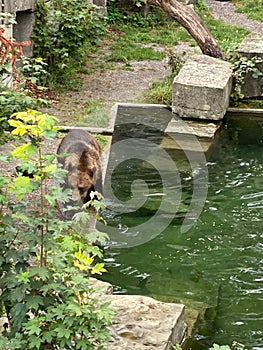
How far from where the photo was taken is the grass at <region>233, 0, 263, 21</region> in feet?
66.5

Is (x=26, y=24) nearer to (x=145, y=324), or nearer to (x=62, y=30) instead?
(x=62, y=30)

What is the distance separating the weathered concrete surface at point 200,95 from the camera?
11805mm

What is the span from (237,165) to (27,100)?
4.77 metres

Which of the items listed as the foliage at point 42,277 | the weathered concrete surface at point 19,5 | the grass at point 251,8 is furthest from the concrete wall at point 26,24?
the foliage at point 42,277

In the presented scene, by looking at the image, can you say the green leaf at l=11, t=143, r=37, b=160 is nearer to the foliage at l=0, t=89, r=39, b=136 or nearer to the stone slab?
the foliage at l=0, t=89, r=39, b=136

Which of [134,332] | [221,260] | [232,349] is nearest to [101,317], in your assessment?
[134,332]

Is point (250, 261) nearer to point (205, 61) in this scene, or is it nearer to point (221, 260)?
point (221, 260)

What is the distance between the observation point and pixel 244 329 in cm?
659

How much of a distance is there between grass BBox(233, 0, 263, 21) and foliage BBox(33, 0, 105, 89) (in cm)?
779

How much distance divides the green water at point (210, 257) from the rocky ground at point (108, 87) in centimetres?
210

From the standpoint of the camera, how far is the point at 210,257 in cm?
788

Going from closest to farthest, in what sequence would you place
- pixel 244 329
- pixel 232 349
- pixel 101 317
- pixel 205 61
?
pixel 101 317 < pixel 232 349 < pixel 244 329 < pixel 205 61

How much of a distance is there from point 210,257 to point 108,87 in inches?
242

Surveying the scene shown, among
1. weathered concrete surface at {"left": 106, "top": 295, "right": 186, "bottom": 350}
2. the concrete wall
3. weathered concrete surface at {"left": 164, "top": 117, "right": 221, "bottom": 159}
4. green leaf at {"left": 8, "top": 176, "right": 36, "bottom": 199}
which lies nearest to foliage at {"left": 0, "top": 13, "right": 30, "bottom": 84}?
green leaf at {"left": 8, "top": 176, "right": 36, "bottom": 199}
